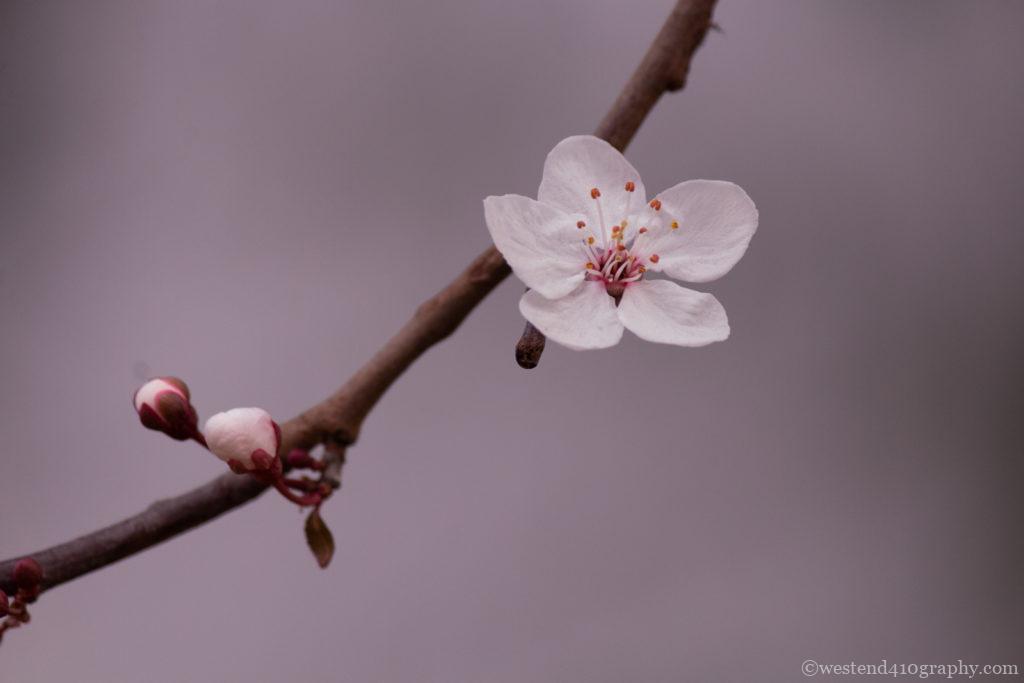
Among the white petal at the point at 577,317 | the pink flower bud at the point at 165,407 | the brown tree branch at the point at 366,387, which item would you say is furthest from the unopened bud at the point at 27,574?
the white petal at the point at 577,317

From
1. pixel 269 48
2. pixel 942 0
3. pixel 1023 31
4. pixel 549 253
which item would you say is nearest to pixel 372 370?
pixel 549 253

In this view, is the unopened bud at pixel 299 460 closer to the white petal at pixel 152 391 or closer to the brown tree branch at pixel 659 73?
the white petal at pixel 152 391


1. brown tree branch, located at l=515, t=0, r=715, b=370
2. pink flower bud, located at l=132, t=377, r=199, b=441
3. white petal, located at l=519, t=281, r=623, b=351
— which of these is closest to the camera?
white petal, located at l=519, t=281, r=623, b=351

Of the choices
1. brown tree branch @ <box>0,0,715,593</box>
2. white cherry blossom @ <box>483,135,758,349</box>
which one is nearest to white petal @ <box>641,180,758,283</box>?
white cherry blossom @ <box>483,135,758,349</box>

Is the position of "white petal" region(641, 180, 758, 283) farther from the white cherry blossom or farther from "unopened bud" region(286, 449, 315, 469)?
"unopened bud" region(286, 449, 315, 469)

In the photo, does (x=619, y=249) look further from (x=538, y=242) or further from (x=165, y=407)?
(x=165, y=407)

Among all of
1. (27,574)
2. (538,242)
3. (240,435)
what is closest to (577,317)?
(538,242)
